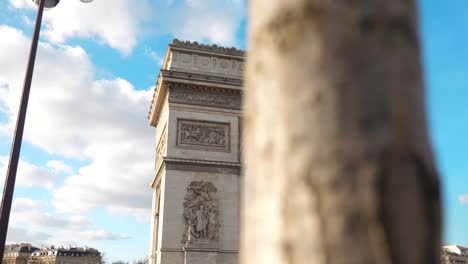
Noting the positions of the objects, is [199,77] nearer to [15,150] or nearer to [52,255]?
[15,150]

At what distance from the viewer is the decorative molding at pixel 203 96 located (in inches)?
582

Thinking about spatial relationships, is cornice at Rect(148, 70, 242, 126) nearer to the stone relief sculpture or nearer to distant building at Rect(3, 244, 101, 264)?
the stone relief sculpture

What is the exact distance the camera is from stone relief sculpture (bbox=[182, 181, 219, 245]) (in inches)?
522

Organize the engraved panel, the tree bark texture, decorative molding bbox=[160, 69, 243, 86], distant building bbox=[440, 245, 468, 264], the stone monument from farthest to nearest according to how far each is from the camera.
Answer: distant building bbox=[440, 245, 468, 264] → decorative molding bbox=[160, 69, 243, 86] → the engraved panel → the stone monument → the tree bark texture

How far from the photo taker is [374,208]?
53cm

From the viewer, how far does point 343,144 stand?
0.55 metres

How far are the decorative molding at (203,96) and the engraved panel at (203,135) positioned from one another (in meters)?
0.68

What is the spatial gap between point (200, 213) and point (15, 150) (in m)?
6.72

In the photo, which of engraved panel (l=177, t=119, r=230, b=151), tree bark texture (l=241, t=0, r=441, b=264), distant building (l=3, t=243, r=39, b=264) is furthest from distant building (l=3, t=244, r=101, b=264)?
tree bark texture (l=241, t=0, r=441, b=264)

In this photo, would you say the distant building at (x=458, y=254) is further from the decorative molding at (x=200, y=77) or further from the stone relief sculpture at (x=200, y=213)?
the stone relief sculpture at (x=200, y=213)

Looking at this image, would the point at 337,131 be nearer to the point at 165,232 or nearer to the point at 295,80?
the point at 295,80

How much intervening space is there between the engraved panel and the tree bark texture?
13.7m

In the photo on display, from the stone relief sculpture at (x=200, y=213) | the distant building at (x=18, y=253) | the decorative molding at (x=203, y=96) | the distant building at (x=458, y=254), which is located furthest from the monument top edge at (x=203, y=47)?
the distant building at (x=18, y=253)

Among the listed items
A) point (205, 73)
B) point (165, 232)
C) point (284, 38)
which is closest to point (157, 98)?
point (205, 73)
